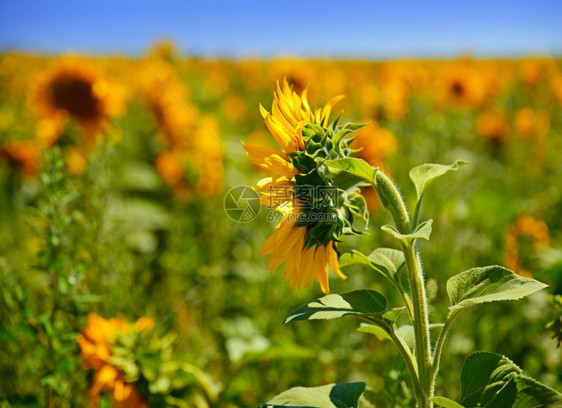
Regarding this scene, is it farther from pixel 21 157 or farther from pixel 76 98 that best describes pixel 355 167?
pixel 21 157

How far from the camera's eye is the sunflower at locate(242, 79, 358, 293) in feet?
2.58

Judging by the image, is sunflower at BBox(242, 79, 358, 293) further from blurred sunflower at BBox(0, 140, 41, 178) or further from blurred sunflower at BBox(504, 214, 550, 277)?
blurred sunflower at BBox(0, 140, 41, 178)

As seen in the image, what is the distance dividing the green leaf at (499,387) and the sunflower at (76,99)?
7.95 ft

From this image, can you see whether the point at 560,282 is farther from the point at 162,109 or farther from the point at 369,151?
the point at 162,109

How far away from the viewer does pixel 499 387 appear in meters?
0.74

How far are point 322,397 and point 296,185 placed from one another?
357mm

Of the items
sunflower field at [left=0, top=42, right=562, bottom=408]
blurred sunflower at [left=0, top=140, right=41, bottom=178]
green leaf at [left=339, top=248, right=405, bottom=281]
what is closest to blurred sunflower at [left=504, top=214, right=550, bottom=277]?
sunflower field at [left=0, top=42, right=562, bottom=408]

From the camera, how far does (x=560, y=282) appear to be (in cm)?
122

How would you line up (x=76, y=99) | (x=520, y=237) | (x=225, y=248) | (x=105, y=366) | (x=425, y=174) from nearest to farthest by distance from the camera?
(x=425, y=174), (x=105, y=366), (x=520, y=237), (x=225, y=248), (x=76, y=99)

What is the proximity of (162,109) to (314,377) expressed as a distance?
234 centimetres

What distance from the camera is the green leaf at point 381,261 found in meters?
0.76

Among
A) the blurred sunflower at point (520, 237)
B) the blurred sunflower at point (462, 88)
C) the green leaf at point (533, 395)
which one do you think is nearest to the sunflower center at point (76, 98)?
the blurred sunflower at point (520, 237)

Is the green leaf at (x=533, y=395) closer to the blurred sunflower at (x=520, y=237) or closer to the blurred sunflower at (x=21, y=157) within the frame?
the blurred sunflower at (x=520, y=237)

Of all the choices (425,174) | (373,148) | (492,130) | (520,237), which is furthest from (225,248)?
(492,130)
